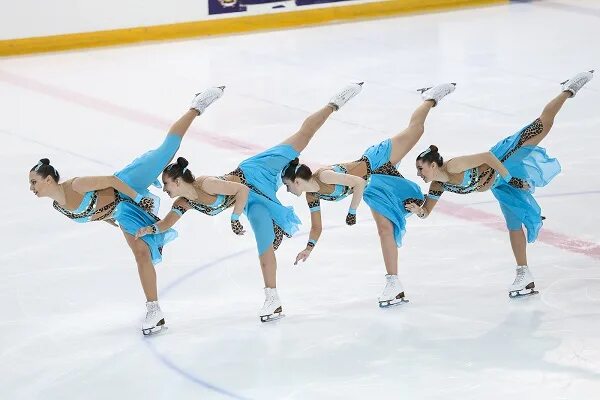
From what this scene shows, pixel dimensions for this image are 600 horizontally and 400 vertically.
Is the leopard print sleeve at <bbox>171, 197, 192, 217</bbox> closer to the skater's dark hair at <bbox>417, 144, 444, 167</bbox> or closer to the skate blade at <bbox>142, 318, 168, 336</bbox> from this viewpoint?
the skate blade at <bbox>142, 318, 168, 336</bbox>

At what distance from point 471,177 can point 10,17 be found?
8.71 metres

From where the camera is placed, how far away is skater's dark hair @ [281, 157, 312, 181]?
24.2ft

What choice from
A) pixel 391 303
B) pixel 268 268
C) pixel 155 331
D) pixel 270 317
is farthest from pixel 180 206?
pixel 391 303

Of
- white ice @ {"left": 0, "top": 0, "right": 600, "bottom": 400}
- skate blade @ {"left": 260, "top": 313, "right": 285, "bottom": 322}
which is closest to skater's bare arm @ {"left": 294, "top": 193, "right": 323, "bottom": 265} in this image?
skate blade @ {"left": 260, "top": 313, "right": 285, "bottom": 322}

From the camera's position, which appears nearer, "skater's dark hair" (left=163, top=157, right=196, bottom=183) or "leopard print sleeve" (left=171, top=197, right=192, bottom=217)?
"skater's dark hair" (left=163, top=157, right=196, bottom=183)

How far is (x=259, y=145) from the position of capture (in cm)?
1152

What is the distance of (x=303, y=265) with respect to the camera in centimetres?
859

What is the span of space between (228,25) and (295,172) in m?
9.10

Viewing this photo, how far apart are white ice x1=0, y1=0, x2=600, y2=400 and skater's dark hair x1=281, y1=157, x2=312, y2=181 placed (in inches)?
35.2

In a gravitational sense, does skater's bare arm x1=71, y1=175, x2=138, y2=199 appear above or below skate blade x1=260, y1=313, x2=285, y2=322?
above

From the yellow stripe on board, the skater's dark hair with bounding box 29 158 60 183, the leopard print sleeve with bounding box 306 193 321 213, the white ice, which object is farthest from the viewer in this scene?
the yellow stripe on board

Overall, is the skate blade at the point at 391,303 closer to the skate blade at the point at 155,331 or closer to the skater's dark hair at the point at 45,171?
the skate blade at the point at 155,331

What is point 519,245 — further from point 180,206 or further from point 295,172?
point 180,206

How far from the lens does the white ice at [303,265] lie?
270 inches
